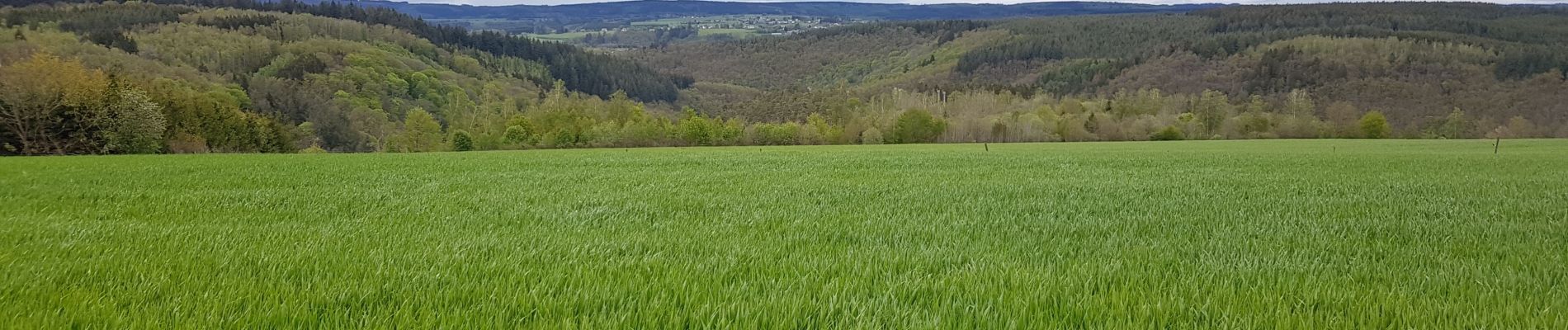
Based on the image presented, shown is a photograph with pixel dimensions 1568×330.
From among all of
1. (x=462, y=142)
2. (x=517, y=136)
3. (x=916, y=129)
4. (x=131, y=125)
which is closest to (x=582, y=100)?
(x=517, y=136)

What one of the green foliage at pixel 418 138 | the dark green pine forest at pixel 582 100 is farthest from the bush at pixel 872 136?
the green foliage at pixel 418 138

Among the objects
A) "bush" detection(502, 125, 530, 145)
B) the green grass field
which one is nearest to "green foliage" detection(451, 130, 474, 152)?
"bush" detection(502, 125, 530, 145)

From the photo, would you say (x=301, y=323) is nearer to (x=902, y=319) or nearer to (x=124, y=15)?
(x=902, y=319)

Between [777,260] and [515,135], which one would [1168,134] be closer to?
→ [515,135]

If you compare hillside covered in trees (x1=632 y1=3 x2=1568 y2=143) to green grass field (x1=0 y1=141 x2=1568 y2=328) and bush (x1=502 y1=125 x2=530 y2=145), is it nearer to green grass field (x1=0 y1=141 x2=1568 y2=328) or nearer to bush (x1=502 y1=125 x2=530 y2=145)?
bush (x1=502 y1=125 x2=530 y2=145)

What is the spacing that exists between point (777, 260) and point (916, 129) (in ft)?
260

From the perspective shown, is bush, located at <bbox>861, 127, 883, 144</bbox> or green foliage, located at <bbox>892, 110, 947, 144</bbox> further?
green foliage, located at <bbox>892, 110, 947, 144</bbox>

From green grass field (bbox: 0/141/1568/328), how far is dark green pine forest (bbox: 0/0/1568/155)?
46.3 metres

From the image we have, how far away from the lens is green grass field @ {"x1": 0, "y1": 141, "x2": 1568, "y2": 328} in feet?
10.5

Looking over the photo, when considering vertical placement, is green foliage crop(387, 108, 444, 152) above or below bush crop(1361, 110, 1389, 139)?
below

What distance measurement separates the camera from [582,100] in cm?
11881

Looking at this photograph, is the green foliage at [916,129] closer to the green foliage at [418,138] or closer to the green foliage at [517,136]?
the green foliage at [517,136]

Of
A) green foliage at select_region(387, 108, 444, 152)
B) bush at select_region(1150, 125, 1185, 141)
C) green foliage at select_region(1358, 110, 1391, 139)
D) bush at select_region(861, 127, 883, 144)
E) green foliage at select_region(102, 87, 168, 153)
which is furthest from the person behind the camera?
bush at select_region(1150, 125, 1185, 141)

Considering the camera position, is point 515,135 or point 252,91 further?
point 252,91
